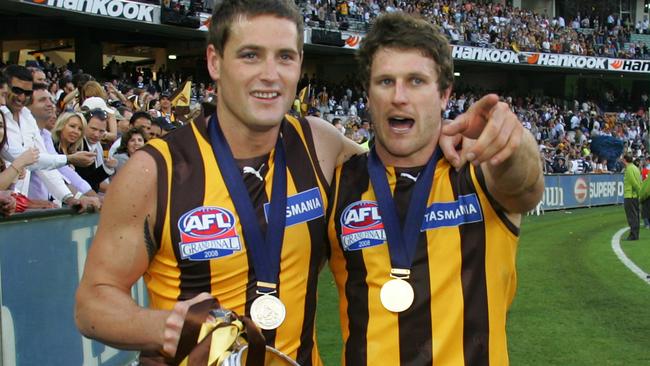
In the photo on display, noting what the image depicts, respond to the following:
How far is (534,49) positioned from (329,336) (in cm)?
3590

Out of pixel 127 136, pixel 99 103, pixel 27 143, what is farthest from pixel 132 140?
pixel 27 143

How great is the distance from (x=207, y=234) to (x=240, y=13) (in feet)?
2.57

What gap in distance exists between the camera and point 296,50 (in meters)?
2.81

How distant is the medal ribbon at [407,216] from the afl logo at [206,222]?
57 cm

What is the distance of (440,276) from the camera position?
285 cm

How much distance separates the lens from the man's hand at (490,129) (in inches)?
89.4

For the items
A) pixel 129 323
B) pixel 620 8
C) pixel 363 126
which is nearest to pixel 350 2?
pixel 363 126

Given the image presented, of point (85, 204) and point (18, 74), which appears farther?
point (18, 74)

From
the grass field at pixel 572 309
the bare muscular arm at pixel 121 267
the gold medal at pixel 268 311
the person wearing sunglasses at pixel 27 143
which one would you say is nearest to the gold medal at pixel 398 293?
the gold medal at pixel 268 311

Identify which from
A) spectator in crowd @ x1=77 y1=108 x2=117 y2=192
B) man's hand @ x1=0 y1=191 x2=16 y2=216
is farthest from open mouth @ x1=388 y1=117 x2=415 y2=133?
spectator in crowd @ x1=77 y1=108 x2=117 y2=192

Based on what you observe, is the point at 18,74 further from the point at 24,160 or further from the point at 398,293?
the point at 398,293

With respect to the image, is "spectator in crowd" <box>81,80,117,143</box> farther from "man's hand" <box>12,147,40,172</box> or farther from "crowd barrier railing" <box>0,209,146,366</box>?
"crowd barrier railing" <box>0,209,146,366</box>

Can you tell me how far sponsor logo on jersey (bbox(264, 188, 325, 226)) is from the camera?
281 centimetres

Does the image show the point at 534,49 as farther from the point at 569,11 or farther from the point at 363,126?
the point at 363,126
